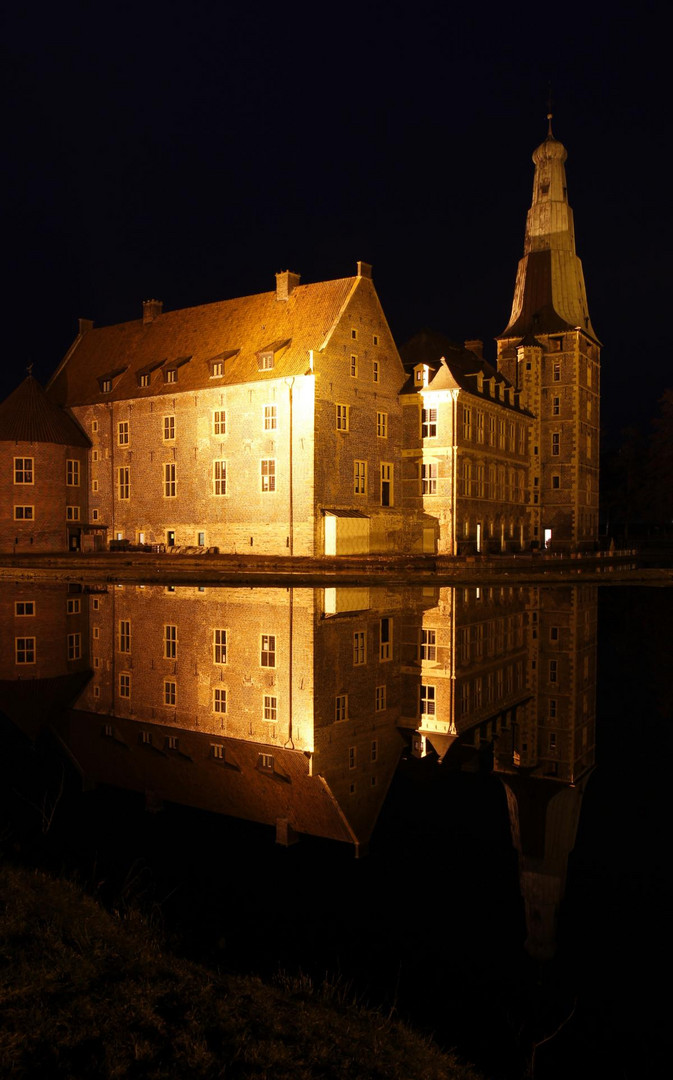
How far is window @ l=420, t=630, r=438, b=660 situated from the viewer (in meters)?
16.4

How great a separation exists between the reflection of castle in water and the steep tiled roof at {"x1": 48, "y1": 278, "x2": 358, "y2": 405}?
24.2 m

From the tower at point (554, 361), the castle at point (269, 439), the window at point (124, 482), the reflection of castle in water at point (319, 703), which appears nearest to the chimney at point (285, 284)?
the castle at point (269, 439)

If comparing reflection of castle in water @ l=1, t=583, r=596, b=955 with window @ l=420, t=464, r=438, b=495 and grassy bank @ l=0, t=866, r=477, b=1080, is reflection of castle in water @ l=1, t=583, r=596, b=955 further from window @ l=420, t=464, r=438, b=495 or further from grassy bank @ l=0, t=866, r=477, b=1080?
window @ l=420, t=464, r=438, b=495

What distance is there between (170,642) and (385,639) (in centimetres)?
473

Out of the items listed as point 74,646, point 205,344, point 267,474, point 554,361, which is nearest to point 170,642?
point 74,646

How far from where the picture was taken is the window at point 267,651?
14.8 m

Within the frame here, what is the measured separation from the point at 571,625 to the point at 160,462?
108 feet

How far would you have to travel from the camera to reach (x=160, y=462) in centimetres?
4816

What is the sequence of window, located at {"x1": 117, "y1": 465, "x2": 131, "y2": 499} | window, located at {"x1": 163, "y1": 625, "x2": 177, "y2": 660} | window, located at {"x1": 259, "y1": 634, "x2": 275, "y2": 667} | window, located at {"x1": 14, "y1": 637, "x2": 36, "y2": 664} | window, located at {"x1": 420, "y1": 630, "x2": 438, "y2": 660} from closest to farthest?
window, located at {"x1": 259, "y1": 634, "x2": 275, "y2": 667} → window, located at {"x1": 14, "y1": 637, "x2": 36, "y2": 664} → window, located at {"x1": 163, "y1": 625, "x2": 177, "y2": 660} → window, located at {"x1": 420, "y1": 630, "x2": 438, "y2": 660} → window, located at {"x1": 117, "y1": 465, "x2": 131, "y2": 499}

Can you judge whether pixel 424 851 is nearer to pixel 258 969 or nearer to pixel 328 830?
pixel 328 830

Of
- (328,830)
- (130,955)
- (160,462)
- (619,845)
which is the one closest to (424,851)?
(328,830)

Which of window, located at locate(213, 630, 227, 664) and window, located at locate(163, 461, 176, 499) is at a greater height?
window, located at locate(163, 461, 176, 499)

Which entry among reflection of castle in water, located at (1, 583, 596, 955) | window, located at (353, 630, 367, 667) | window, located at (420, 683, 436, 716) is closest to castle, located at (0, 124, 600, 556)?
reflection of castle in water, located at (1, 583, 596, 955)

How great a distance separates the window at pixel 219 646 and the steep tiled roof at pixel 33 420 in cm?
3551
